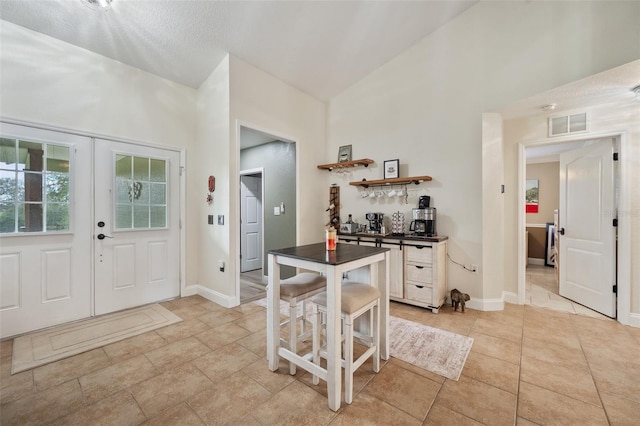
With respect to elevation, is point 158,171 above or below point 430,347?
above

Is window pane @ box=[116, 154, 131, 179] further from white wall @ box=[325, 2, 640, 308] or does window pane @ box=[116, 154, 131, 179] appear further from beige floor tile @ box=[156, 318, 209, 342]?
white wall @ box=[325, 2, 640, 308]

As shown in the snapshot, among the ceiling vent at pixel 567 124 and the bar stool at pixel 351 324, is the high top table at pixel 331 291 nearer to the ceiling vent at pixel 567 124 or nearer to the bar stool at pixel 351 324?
the bar stool at pixel 351 324

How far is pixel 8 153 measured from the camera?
2.59 metres

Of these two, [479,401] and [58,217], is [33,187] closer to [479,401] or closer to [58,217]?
[58,217]

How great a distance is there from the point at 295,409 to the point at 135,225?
116 inches

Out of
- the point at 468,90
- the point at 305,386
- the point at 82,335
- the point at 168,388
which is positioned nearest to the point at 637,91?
the point at 468,90

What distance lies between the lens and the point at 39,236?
274cm

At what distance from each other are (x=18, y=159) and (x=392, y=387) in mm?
3915

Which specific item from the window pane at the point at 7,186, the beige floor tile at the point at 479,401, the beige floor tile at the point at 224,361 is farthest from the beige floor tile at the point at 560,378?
the window pane at the point at 7,186

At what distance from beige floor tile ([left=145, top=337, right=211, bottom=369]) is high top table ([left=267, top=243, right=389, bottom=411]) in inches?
29.4

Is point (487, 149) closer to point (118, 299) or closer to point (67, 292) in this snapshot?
point (118, 299)

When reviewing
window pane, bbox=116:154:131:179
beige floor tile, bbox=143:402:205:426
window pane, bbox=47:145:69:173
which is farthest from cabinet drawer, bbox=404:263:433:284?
window pane, bbox=47:145:69:173

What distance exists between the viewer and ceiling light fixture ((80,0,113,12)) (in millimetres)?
2377

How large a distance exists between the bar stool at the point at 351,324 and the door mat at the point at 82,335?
1952 mm
